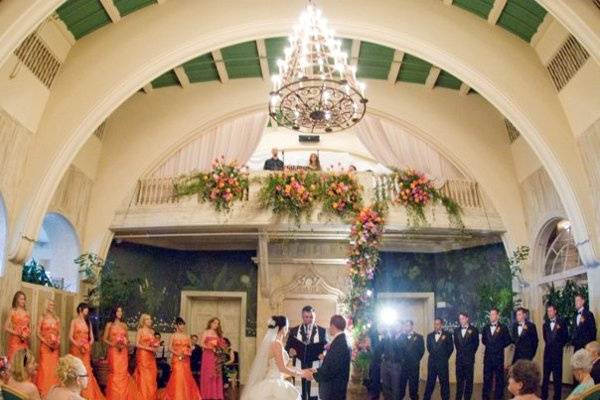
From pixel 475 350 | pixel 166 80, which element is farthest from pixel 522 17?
pixel 166 80

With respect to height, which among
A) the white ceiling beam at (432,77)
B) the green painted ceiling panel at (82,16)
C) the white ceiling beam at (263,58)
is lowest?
the green painted ceiling panel at (82,16)

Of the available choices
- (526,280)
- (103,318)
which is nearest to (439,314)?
(526,280)

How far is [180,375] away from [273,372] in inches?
114

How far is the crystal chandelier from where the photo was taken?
686 centimetres

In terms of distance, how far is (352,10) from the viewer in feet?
34.3

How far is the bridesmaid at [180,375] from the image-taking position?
29.5ft

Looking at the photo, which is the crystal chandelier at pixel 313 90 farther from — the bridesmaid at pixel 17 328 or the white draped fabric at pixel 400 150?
the white draped fabric at pixel 400 150

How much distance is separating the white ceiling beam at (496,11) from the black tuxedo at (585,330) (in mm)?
4765

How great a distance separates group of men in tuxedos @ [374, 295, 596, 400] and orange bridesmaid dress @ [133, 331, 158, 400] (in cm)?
346

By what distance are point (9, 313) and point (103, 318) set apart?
260 cm

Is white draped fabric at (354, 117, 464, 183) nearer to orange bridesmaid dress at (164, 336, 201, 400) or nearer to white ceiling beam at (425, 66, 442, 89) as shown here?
white ceiling beam at (425, 66, 442, 89)

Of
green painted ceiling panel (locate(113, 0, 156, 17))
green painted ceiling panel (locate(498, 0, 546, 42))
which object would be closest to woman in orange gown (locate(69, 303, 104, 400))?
green painted ceiling panel (locate(113, 0, 156, 17))

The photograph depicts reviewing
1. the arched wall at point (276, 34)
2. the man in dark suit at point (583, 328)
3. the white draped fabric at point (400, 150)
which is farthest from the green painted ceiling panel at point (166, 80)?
the man in dark suit at point (583, 328)

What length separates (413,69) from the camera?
12422 millimetres
